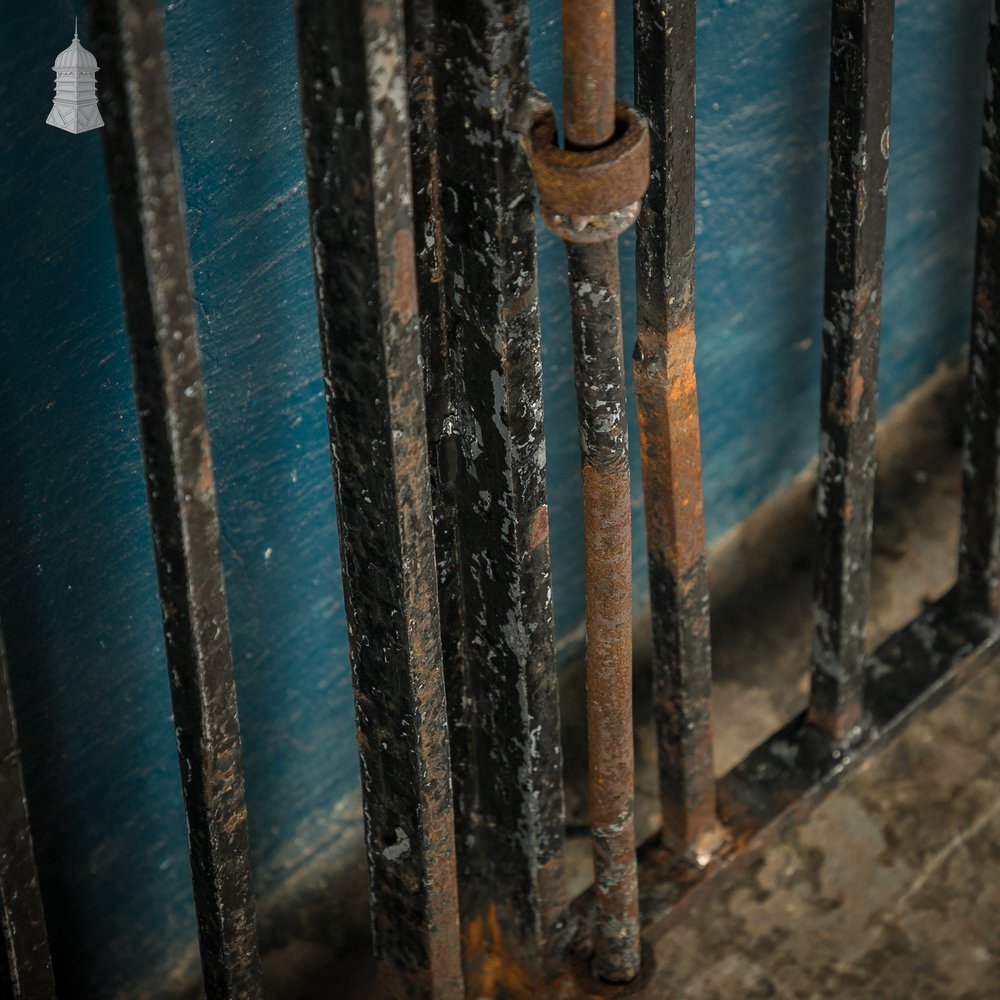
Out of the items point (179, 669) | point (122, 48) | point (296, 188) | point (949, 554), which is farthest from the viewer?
point (949, 554)

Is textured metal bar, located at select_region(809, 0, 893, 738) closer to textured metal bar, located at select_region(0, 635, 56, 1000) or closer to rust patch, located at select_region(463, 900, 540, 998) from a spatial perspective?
rust patch, located at select_region(463, 900, 540, 998)

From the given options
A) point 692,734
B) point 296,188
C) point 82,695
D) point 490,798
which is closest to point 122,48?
point 296,188

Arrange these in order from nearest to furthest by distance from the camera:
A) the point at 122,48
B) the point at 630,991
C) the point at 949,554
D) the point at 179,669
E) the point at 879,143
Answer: the point at 122,48 < the point at 179,669 < the point at 879,143 < the point at 630,991 < the point at 949,554

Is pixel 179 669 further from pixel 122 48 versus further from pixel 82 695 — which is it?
pixel 122 48

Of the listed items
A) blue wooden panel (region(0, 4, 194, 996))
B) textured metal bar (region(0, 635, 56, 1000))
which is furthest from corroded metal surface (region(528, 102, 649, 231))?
textured metal bar (region(0, 635, 56, 1000))

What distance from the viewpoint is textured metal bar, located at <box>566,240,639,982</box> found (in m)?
1.56

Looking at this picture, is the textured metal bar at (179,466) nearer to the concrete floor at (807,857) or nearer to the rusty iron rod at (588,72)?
the rusty iron rod at (588,72)

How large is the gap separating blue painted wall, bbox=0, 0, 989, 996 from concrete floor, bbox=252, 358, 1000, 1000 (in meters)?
0.12

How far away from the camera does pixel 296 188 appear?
5.74 feet

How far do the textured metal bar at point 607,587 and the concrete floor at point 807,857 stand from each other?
17cm

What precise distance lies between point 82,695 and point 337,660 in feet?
1.35

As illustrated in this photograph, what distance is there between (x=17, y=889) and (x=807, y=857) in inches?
47.4

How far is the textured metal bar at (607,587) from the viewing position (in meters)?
1.56

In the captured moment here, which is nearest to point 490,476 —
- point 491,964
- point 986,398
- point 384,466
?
point 384,466
